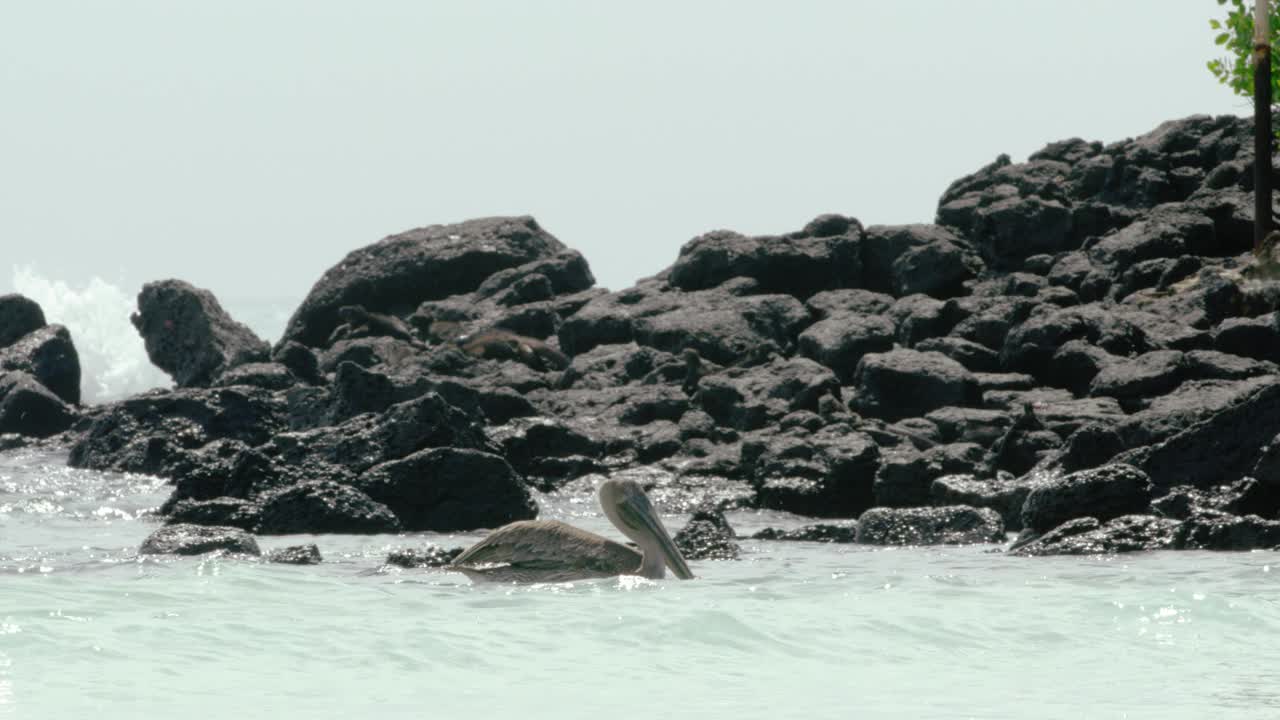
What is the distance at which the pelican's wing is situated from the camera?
13398 millimetres

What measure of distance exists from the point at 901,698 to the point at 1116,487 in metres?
8.24

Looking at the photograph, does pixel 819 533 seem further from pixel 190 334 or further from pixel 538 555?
pixel 190 334

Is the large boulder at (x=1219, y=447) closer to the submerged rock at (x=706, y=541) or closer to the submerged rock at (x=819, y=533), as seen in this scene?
the submerged rock at (x=819, y=533)

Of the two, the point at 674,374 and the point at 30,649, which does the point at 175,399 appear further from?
the point at 30,649

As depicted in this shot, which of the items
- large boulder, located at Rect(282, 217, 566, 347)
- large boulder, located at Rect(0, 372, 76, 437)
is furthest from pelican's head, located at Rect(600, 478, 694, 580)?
large boulder, located at Rect(282, 217, 566, 347)

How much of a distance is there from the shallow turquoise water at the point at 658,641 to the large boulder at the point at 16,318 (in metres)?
27.1

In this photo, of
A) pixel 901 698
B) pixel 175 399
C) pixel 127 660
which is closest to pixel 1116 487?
pixel 901 698

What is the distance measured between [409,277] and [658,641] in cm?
3266

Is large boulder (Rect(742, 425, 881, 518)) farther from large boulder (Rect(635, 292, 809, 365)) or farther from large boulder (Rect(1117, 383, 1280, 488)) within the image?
large boulder (Rect(635, 292, 809, 365))

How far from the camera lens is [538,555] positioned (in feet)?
44.0

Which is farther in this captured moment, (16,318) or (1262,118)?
(16,318)

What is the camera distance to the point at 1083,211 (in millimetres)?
36375

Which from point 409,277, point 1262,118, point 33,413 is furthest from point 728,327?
point 33,413

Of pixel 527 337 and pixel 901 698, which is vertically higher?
pixel 527 337
